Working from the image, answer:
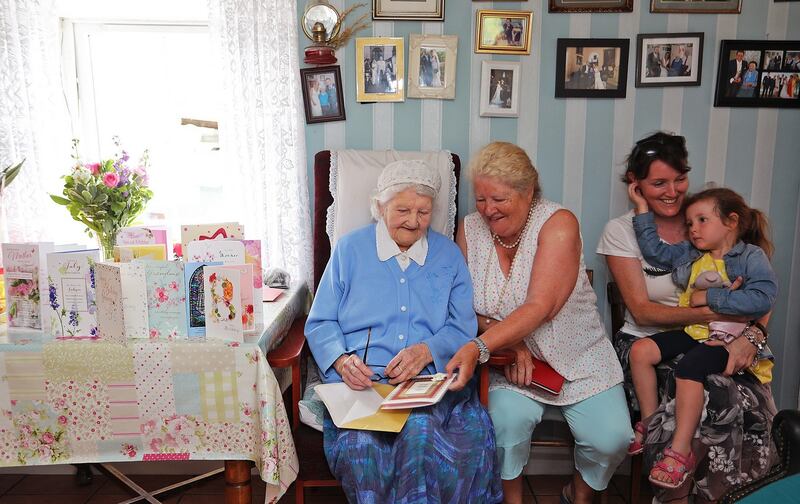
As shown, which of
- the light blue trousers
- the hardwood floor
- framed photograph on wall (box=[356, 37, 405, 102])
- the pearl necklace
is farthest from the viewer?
framed photograph on wall (box=[356, 37, 405, 102])

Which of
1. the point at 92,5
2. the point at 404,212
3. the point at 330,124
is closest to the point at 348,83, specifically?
the point at 330,124

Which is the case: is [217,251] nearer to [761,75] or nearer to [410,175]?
[410,175]

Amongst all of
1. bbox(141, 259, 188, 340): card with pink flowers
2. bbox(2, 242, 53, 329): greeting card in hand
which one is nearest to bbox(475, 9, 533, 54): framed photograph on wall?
bbox(141, 259, 188, 340): card with pink flowers

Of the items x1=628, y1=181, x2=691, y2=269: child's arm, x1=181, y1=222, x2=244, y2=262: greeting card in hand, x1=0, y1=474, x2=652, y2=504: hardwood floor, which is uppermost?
x1=181, y1=222, x2=244, y2=262: greeting card in hand

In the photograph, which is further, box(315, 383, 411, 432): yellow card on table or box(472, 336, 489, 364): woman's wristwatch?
box(472, 336, 489, 364): woman's wristwatch

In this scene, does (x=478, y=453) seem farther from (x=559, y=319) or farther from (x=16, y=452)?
(x=16, y=452)

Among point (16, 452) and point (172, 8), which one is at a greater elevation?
point (172, 8)

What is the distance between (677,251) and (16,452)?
2.17 m

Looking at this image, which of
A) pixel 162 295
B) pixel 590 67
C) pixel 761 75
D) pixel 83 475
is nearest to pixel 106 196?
pixel 162 295

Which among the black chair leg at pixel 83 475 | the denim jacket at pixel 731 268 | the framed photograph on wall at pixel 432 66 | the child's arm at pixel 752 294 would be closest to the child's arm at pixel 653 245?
the denim jacket at pixel 731 268

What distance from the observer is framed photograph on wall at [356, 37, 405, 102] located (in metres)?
2.17

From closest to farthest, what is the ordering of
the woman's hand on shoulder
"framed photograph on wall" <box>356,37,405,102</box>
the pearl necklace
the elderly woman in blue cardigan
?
the elderly woman in blue cardigan, the woman's hand on shoulder, the pearl necklace, "framed photograph on wall" <box>356,37,405,102</box>

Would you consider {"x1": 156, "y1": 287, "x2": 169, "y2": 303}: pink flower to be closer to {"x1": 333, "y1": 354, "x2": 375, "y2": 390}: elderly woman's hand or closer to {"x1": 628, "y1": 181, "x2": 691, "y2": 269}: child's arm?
{"x1": 333, "y1": 354, "x2": 375, "y2": 390}: elderly woman's hand

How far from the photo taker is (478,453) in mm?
1524
